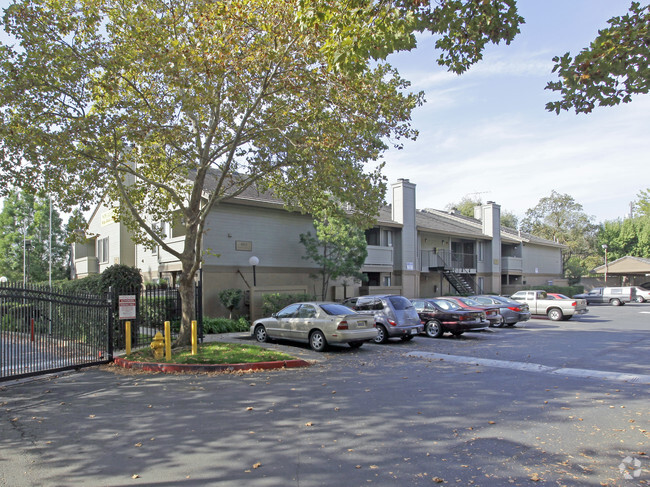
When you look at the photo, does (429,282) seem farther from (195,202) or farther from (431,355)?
(195,202)

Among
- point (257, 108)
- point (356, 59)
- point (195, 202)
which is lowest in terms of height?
point (195, 202)

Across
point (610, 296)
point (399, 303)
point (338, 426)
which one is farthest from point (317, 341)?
point (610, 296)

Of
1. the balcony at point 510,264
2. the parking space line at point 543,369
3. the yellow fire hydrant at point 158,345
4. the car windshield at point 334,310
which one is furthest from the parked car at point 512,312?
the balcony at point 510,264

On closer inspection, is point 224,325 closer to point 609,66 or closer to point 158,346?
point 158,346

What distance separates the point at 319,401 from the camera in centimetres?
769

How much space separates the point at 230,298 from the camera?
19.4 m

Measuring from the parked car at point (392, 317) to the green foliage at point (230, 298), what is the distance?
6.05 meters

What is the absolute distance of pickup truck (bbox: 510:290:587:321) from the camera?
2528 cm

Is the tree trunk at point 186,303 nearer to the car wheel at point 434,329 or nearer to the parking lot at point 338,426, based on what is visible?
the parking lot at point 338,426

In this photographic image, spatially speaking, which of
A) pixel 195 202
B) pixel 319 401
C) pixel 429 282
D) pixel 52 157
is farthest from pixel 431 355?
pixel 429 282

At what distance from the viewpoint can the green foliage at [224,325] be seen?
58.1 feet

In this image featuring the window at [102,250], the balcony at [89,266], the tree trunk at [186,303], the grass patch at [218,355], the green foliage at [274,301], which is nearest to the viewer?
the grass patch at [218,355]

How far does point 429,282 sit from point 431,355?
837 inches

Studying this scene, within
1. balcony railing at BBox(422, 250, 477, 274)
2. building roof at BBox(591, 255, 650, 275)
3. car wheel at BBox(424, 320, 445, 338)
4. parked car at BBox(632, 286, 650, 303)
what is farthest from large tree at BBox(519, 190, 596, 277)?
car wheel at BBox(424, 320, 445, 338)
